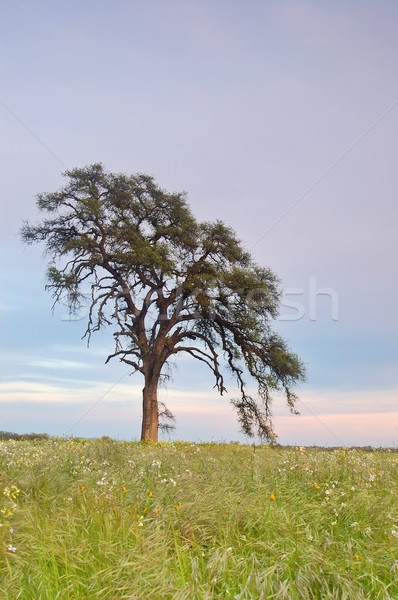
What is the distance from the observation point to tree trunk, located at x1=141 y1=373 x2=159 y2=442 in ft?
75.6

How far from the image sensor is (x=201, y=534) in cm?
607

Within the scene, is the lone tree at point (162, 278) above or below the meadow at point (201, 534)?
above

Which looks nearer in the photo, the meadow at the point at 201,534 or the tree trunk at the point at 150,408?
the meadow at the point at 201,534

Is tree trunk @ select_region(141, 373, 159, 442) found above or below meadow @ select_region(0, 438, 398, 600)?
above

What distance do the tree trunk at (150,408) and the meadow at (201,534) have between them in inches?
544

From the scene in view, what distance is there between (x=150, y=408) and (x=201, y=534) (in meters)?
17.5

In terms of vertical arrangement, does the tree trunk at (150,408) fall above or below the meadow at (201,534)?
above

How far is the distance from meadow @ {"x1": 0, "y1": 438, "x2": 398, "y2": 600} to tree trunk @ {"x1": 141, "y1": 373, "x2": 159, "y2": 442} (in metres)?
13.8

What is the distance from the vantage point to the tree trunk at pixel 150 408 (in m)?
23.0

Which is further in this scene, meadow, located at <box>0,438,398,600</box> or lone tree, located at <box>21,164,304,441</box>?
lone tree, located at <box>21,164,304,441</box>

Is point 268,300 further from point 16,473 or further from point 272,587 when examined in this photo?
point 272,587

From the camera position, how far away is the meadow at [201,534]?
15.9ft

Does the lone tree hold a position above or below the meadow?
above

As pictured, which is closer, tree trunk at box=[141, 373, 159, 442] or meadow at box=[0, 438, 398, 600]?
meadow at box=[0, 438, 398, 600]
